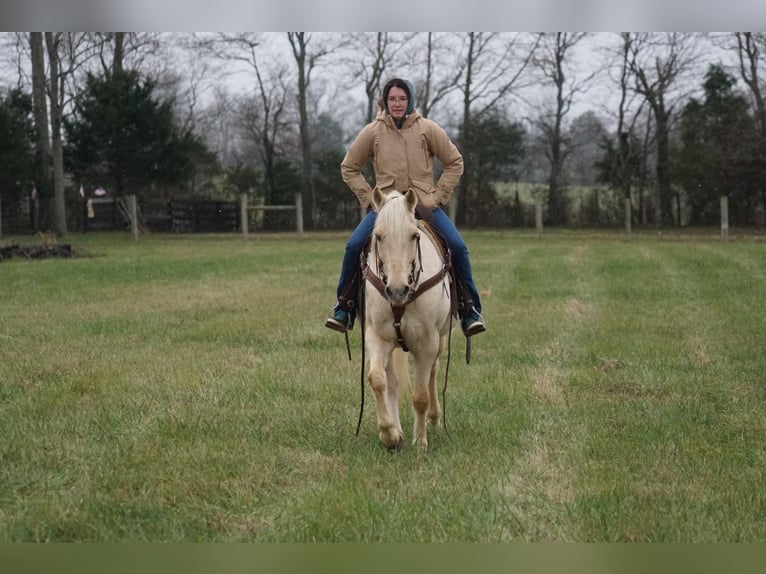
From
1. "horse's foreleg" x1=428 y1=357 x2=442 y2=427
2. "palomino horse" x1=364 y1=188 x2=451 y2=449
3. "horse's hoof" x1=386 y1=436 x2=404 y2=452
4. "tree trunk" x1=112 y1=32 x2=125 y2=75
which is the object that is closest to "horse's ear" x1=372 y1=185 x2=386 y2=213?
"palomino horse" x1=364 y1=188 x2=451 y2=449

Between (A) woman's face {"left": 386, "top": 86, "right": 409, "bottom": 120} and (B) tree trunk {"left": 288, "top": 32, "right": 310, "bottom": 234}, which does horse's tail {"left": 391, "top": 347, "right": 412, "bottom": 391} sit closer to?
(A) woman's face {"left": 386, "top": 86, "right": 409, "bottom": 120}

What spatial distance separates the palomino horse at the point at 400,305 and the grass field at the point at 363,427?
37 cm

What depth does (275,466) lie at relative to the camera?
22.1 ft

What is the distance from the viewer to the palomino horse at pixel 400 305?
6.83 metres

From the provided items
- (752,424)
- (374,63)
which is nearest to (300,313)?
(752,424)

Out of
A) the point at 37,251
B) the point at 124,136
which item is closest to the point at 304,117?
the point at 124,136

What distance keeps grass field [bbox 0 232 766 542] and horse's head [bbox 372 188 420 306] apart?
4.03 ft

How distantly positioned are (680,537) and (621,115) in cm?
4281

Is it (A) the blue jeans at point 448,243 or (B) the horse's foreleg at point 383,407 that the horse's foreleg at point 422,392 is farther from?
(A) the blue jeans at point 448,243

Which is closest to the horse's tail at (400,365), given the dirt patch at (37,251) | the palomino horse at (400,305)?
the palomino horse at (400,305)

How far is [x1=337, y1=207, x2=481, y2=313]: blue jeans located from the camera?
308 inches

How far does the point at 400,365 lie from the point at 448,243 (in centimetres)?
106

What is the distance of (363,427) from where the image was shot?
8.07 m

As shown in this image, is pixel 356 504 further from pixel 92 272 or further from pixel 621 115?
pixel 621 115
